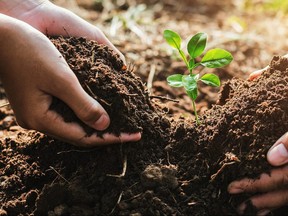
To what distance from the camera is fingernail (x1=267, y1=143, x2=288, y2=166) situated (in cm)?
154

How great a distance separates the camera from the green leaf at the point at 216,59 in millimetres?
1764

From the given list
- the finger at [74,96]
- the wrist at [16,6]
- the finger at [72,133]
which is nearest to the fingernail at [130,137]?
the finger at [72,133]

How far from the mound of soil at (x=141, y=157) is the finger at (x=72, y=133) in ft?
0.11

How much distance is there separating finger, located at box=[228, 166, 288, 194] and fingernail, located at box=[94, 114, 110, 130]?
0.53 meters

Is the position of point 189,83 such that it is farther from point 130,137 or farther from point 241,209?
point 241,209

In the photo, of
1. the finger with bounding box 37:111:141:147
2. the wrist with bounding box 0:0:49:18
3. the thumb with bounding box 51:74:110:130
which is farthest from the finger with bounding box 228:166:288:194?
the wrist with bounding box 0:0:49:18

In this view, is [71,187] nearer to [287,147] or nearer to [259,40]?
[287,147]

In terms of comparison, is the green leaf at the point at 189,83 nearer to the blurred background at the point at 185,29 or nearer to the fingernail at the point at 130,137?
the fingernail at the point at 130,137

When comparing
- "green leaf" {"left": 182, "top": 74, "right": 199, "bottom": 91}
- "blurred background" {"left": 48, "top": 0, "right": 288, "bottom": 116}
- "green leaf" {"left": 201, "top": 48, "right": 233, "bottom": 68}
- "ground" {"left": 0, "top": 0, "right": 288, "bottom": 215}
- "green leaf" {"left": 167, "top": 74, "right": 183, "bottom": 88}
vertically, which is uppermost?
"green leaf" {"left": 201, "top": 48, "right": 233, "bottom": 68}

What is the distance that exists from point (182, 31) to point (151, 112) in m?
2.18

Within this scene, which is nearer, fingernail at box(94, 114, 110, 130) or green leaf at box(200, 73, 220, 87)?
fingernail at box(94, 114, 110, 130)

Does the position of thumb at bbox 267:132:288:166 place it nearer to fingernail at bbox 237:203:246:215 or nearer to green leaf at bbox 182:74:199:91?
fingernail at bbox 237:203:246:215

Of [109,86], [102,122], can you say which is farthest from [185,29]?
[102,122]

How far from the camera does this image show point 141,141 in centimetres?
173
